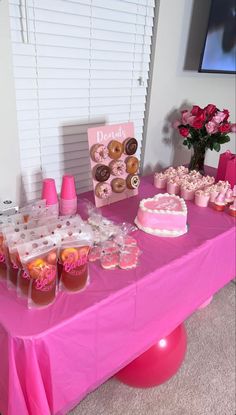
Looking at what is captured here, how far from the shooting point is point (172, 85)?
1.71m

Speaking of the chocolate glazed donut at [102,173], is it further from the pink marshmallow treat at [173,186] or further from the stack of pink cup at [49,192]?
the pink marshmallow treat at [173,186]

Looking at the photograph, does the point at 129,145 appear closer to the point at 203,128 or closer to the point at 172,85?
the point at 203,128

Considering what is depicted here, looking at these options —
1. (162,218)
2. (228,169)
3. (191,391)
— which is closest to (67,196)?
(162,218)

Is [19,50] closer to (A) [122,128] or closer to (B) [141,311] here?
(A) [122,128]

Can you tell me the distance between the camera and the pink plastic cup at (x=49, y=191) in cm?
118

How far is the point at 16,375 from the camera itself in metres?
0.77

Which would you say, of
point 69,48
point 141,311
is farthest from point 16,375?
point 69,48

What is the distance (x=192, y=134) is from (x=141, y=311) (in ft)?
3.29

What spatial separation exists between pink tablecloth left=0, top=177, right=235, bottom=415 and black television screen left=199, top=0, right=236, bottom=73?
960mm

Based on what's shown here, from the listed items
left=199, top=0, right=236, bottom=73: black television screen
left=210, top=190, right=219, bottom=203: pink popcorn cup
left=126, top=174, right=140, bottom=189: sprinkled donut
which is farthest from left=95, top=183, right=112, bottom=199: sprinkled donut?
left=199, top=0, right=236, bottom=73: black television screen

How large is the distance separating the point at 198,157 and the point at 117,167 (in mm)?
563

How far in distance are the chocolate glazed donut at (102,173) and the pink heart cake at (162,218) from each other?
7.9 inches

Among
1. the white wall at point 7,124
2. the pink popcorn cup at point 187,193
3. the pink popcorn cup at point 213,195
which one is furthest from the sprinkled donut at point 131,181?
the white wall at point 7,124

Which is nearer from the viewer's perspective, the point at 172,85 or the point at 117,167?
the point at 117,167
